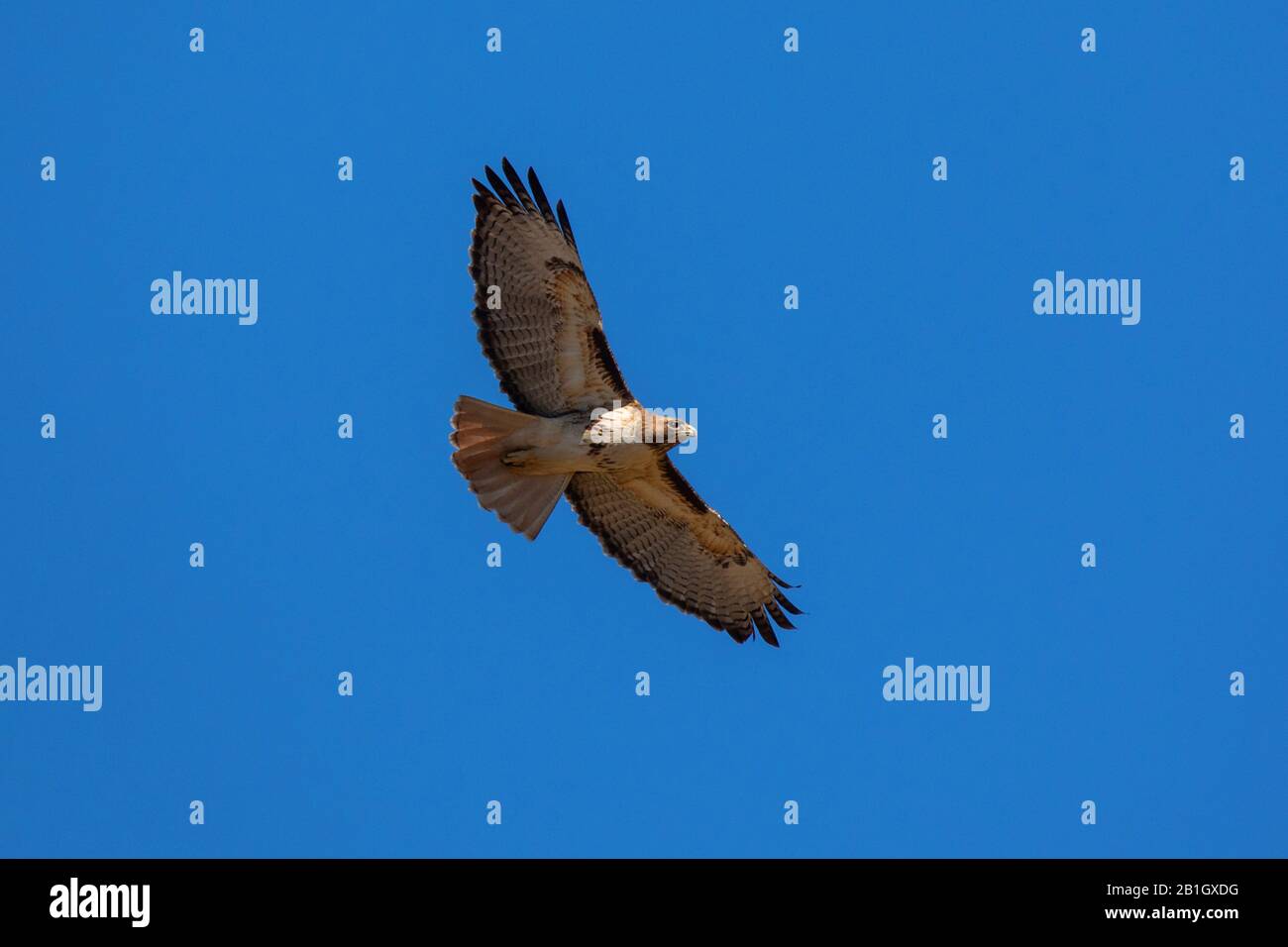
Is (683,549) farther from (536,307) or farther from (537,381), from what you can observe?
(536,307)

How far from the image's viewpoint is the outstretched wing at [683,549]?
12.1m

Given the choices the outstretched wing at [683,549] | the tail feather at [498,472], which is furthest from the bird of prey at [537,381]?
the outstretched wing at [683,549]

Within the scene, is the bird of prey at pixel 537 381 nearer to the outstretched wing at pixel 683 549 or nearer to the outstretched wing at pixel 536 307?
the outstretched wing at pixel 536 307

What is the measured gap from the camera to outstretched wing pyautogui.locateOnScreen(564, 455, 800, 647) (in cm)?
1215

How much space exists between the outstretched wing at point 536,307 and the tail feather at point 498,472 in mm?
417

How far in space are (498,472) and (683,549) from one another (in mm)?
1915

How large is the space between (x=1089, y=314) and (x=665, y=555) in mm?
5361

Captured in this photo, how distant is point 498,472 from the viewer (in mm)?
11094

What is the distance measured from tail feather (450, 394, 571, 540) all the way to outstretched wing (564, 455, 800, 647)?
90 centimetres
